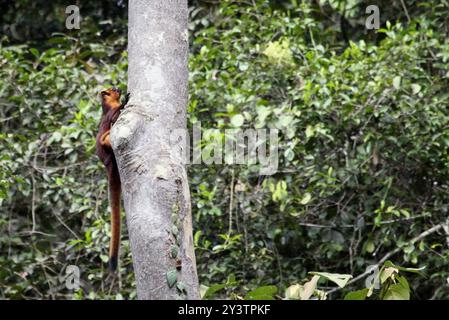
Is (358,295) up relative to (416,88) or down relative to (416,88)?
down

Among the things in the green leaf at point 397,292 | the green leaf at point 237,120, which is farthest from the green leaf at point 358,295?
the green leaf at point 237,120

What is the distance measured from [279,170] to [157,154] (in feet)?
8.41

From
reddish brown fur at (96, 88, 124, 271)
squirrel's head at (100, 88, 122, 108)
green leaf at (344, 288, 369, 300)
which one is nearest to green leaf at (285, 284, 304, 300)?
green leaf at (344, 288, 369, 300)

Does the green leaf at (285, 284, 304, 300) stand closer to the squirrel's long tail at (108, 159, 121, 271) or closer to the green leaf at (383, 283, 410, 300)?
the green leaf at (383, 283, 410, 300)

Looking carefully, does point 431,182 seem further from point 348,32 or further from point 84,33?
point 84,33

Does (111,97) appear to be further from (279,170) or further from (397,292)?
(397,292)

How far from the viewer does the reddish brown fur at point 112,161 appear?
301 cm

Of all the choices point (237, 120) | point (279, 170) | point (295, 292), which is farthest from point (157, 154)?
point (279, 170)

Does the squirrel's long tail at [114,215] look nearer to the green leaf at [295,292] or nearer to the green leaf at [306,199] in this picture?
the green leaf at [295,292]

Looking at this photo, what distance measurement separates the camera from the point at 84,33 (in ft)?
18.5

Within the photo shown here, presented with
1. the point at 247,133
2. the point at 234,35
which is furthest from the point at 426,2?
the point at 247,133

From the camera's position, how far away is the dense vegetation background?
4324mm

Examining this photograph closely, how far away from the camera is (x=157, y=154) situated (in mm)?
1899

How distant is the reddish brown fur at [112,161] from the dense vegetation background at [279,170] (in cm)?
85
